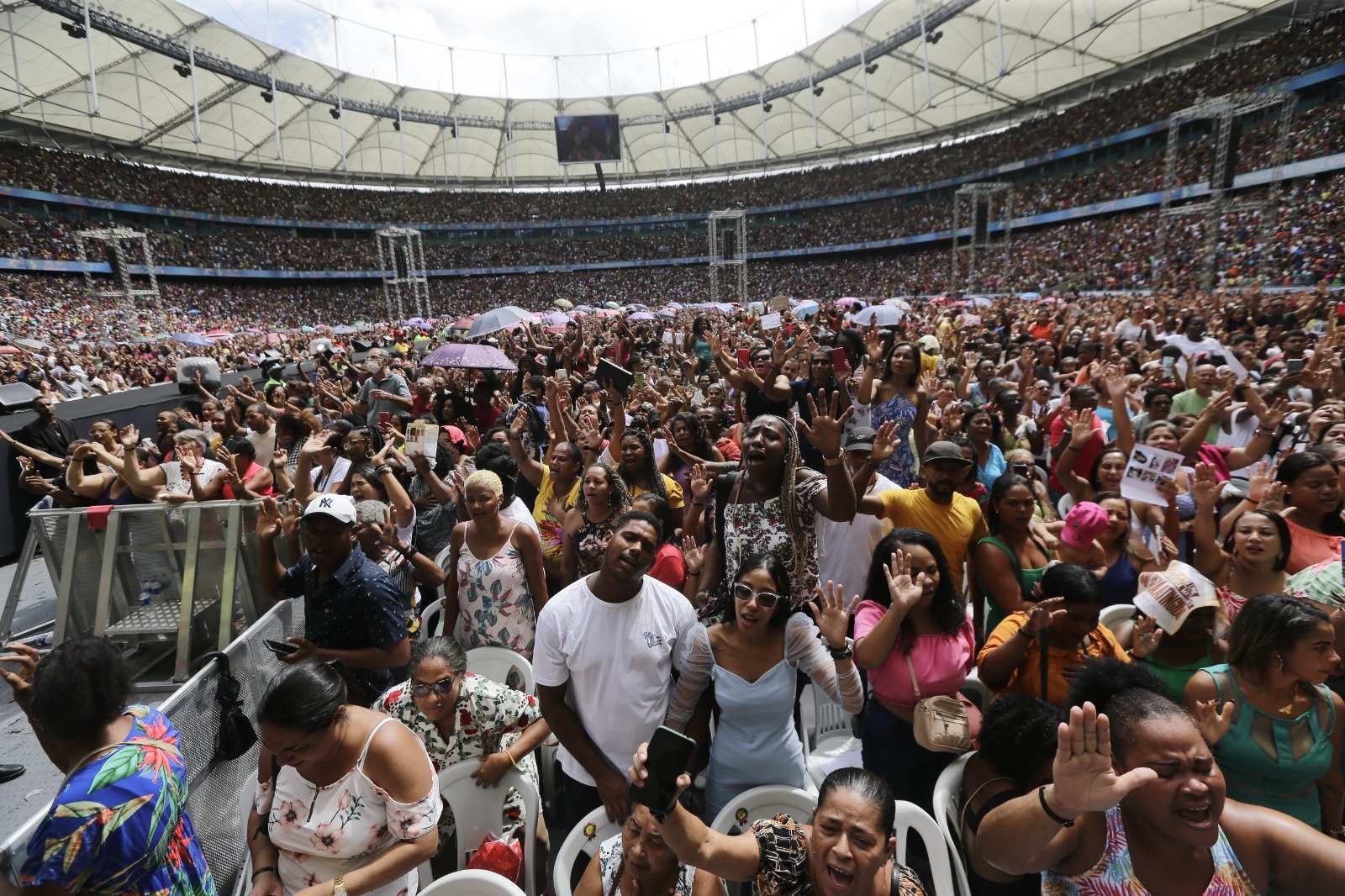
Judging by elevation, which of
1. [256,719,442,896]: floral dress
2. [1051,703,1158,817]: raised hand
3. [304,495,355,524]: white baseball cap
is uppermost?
[304,495,355,524]: white baseball cap

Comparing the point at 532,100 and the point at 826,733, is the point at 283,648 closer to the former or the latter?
the point at 826,733

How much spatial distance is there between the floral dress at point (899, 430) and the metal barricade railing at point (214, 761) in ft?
13.7

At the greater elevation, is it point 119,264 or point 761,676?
point 119,264

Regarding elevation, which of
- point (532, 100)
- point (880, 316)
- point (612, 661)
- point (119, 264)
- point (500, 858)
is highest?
point (532, 100)

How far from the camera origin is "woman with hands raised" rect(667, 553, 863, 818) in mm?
2266

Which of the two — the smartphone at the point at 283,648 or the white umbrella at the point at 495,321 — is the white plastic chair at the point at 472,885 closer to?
the smartphone at the point at 283,648

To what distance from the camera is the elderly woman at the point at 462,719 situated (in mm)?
2451

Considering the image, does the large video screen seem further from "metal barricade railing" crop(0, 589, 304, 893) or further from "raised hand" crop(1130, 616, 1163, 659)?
"raised hand" crop(1130, 616, 1163, 659)

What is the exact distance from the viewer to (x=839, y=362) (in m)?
6.30

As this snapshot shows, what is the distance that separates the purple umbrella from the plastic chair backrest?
5953 millimetres

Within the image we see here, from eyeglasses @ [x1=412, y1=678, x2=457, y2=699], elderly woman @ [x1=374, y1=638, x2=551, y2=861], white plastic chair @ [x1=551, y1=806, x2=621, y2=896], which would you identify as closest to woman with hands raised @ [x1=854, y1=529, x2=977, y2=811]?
white plastic chair @ [x1=551, y1=806, x2=621, y2=896]

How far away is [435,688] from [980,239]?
1565 inches

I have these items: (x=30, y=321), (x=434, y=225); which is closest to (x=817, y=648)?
(x=30, y=321)

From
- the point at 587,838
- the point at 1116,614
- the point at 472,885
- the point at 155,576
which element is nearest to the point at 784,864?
the point at 587,838
